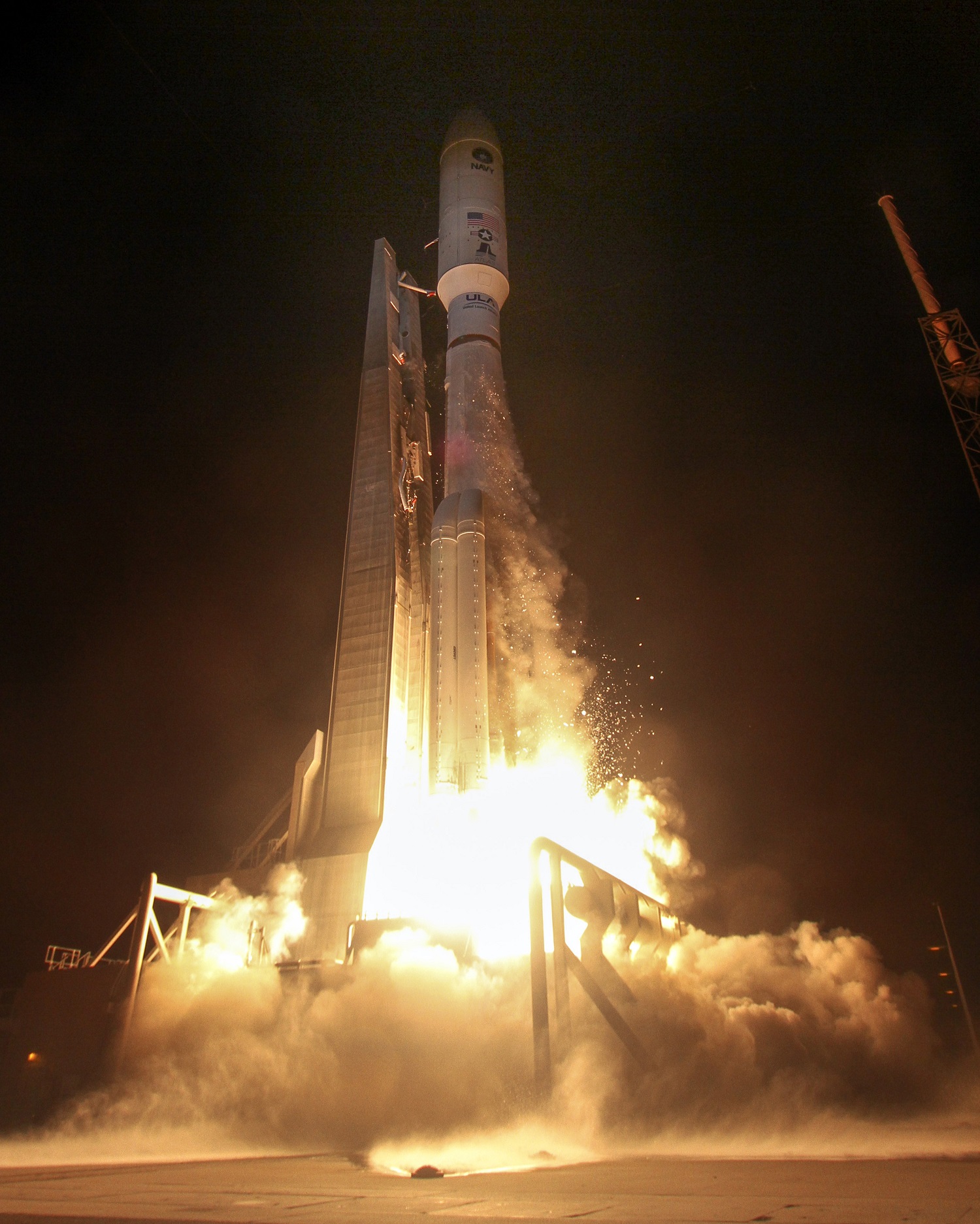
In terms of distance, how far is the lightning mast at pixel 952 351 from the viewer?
73.3 ft

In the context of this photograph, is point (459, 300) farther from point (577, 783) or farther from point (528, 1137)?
point (528, 1137)

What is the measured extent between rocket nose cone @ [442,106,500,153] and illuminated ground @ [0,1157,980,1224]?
24639 millimetres

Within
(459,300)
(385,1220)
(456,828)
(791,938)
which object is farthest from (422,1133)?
(459,300)

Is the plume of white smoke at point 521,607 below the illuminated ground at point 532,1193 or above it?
above

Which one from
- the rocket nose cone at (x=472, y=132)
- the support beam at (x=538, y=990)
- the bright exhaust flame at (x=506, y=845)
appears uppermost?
the rocket nose cone at (x=472, y=132)

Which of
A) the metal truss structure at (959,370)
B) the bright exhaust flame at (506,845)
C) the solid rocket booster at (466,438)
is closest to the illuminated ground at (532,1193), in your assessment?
the bright exhaust flame at (506,845)

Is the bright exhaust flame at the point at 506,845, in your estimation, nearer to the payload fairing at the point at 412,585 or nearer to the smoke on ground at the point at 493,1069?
the payload fairing at the point at 412,585

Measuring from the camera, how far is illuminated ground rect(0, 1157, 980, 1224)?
4.34 metres

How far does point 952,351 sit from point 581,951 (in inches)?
778

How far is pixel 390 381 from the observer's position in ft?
79.9

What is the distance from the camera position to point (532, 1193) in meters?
5.68

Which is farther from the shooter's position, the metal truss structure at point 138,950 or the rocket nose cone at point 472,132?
the rocket nose cone at point 472,132

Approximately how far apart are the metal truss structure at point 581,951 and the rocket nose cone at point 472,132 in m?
20.3

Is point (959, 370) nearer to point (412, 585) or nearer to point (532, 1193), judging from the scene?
point (412, 585)
